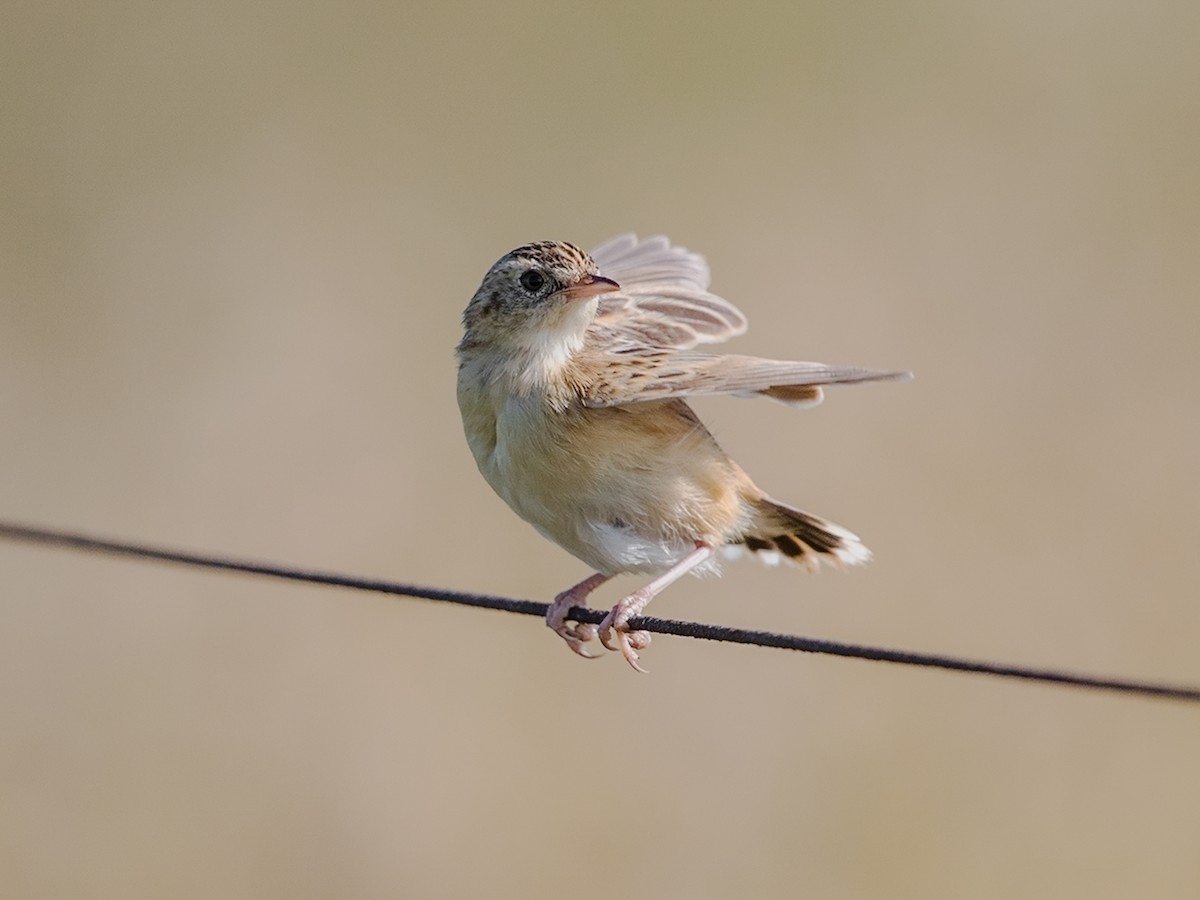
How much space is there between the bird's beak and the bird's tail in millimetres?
942

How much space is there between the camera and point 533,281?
16.4 feet

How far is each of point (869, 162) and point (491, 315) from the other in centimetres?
506

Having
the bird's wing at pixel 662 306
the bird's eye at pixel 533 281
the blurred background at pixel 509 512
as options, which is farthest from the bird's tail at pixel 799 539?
the blurred background at pixel 509 512

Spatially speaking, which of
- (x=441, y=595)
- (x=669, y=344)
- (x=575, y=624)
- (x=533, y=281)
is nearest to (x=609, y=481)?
(x=575, y=624)

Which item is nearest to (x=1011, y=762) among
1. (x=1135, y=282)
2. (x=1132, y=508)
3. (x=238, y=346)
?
(x=1132, y=508)

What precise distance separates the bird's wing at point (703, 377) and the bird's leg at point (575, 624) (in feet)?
2.20

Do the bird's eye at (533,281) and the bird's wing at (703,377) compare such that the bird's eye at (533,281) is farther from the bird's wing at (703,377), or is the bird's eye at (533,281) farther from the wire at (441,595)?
the wire at (441,595)

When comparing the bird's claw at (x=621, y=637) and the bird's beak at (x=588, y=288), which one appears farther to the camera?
the bird's beak at (x=588, y=288)

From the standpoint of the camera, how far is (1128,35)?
9.95m

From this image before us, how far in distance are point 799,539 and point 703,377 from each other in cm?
150

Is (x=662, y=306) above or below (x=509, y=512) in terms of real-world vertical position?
above

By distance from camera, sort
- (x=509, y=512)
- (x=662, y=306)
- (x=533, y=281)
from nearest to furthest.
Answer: (x=533, y=281) < (x=662, y=306) < (x=509, y=512)

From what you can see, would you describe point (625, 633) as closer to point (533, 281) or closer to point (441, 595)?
point (533, 281)

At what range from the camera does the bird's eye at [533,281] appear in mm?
4988
